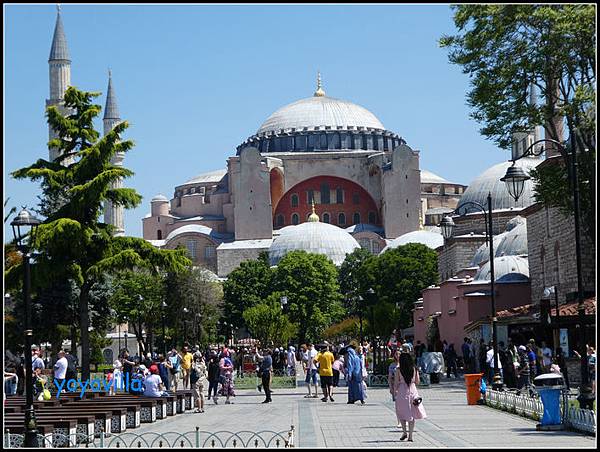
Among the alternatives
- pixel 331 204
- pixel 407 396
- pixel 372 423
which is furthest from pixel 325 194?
pixel 407 396

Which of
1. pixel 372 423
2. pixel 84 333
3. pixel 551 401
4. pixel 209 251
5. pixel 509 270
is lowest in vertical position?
pixel 372 423

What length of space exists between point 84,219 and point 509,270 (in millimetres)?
16152

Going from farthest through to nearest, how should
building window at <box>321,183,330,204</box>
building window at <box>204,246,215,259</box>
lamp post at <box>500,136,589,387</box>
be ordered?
building window at <box>321,183,330,204</box>, building window at <box>204,246,215,259</box>, lamp post at <box>500,136,589,387</box>

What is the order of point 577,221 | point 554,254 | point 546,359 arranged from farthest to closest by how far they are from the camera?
1. point 554,254
2. point 546,359
3. point 577,221

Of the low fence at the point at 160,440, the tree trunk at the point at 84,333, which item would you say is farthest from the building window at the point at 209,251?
the low fence at the point at 160,440

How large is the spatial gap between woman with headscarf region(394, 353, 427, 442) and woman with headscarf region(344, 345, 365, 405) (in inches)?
260

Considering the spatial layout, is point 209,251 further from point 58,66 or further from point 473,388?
point 473,388

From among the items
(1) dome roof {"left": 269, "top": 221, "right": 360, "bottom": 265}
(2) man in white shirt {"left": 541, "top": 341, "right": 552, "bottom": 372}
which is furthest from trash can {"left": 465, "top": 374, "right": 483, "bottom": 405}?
(1) dome roof {"left": 269, "top": 221, "right": 360, "bottom": 265}

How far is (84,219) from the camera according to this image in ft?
97.5

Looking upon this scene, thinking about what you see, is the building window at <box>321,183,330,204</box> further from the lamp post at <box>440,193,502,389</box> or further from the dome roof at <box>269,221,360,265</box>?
the lamp post at <box>440,193,502,389</box>

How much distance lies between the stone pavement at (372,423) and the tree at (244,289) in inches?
1769

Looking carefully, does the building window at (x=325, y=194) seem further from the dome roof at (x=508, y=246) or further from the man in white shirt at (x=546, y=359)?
the man in white shirt at (x=546, y=359)

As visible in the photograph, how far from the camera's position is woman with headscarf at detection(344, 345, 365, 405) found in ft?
70.6

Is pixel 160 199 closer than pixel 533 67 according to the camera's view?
No
